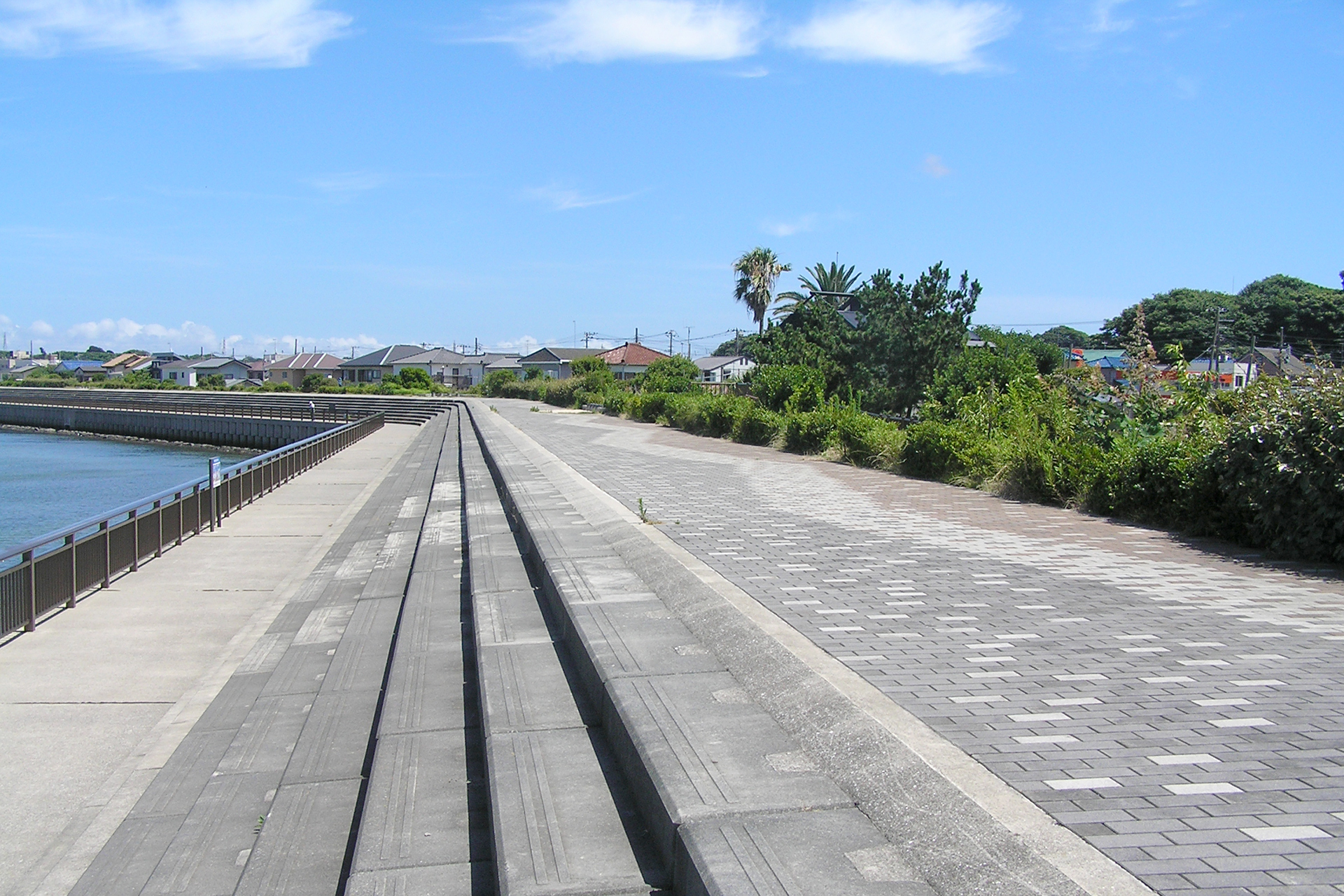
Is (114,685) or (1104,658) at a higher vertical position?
(1104,658)

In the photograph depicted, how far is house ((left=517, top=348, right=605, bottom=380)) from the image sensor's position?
4387 inches

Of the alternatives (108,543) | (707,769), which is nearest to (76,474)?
(108,543)

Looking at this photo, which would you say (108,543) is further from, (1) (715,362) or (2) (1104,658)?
(1) (715,362)

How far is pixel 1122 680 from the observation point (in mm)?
4941

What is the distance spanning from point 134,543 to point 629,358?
300 ft

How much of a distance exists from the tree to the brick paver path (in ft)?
59.6

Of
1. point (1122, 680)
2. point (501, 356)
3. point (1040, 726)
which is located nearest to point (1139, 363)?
point (1122, 680)

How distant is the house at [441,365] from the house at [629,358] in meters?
23.5

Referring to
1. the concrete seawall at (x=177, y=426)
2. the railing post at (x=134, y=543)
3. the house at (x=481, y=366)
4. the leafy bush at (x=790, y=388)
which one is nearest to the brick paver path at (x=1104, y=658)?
the railing post at (x=134, y=543)

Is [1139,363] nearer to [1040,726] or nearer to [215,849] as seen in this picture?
[1040,726]

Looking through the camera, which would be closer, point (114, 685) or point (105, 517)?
point (114, 685)

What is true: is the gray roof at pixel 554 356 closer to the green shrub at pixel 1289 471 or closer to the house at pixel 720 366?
the house at pixel 720 366

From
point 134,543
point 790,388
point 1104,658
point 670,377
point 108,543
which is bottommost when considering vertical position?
point 134,543

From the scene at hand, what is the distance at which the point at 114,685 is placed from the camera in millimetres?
7738
